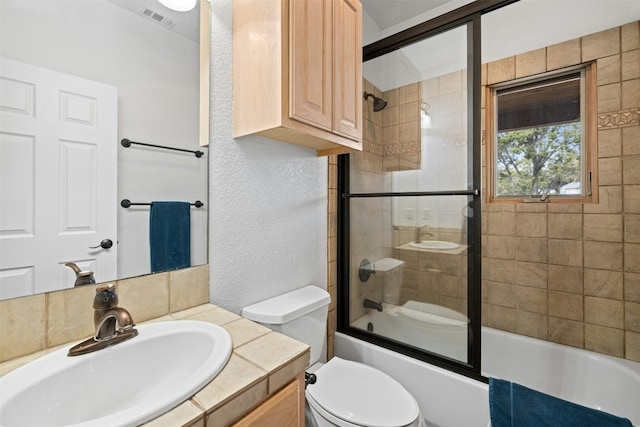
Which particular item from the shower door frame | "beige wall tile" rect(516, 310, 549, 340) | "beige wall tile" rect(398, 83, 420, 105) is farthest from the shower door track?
"beige wall tile" rect(516, 310, 549, 340)

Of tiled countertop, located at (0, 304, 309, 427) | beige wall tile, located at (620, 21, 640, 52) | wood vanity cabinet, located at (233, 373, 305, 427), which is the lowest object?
wood vanity cabinet, located at (233, 373, 305, 427)

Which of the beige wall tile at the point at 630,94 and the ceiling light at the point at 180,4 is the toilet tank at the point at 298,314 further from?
the beige wall tile at the point at 630,94

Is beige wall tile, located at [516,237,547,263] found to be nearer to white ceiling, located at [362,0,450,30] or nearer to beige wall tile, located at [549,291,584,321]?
beige wall tile, located at [549,291,584,321]

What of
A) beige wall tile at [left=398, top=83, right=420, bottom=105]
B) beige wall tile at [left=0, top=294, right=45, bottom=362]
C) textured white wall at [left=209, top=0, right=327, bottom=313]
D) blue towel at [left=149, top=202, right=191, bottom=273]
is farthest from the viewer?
beige wall tile at [left=398, top=83, right=420, bottom=105]

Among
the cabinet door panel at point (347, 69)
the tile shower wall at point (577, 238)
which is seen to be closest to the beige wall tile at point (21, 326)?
the cabinet door panel at point (347, 69)

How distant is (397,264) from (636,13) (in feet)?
6.20

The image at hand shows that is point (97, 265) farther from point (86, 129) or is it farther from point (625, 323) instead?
point (625, 323)

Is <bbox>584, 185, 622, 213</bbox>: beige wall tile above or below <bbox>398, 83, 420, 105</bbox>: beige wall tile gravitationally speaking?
below

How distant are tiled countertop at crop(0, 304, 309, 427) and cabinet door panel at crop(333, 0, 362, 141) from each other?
0.86 meters

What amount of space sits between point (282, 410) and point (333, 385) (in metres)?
0.60

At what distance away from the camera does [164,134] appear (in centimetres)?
94

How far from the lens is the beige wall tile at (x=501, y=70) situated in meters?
1.88

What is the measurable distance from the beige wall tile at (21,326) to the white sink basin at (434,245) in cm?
163

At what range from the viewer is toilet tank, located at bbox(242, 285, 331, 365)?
1.11 metres
